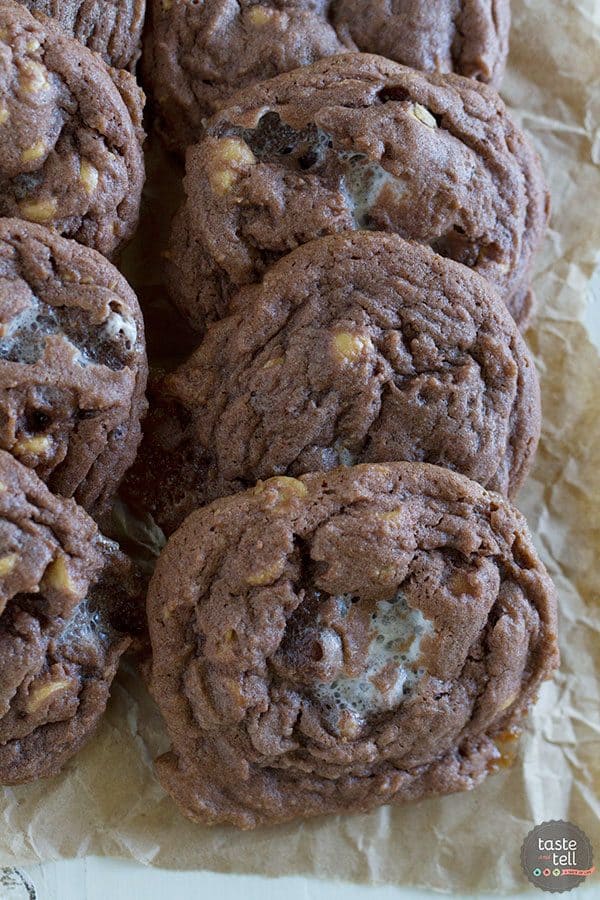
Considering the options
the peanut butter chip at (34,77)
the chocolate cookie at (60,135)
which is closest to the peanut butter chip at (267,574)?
the chocolate cookie at (60,135)

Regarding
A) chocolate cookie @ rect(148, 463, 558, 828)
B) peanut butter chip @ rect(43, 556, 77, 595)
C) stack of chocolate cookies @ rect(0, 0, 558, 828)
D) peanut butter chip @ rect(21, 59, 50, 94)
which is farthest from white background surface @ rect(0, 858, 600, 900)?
peanut butter chip @ rect(21, 59, 50, 94)

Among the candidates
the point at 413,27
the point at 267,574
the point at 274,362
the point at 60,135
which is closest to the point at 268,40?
the point at 413,27

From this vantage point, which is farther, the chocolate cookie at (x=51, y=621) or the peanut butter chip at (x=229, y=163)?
the peanut butter chip at (x=229, y=163)

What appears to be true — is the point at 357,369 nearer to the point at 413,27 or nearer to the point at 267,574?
the point at 267,574

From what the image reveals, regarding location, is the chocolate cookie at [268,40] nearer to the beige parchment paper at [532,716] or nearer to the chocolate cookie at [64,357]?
the beige parchment paper at [532,716]

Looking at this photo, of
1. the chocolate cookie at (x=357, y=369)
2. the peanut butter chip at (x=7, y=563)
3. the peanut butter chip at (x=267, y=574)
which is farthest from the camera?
the chocolate cookie at (x=357, y=369)

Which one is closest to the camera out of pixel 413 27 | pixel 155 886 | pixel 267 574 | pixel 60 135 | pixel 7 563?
pixel 7 563

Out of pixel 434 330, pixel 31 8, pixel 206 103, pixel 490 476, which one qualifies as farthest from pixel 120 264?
pixel 490 476
